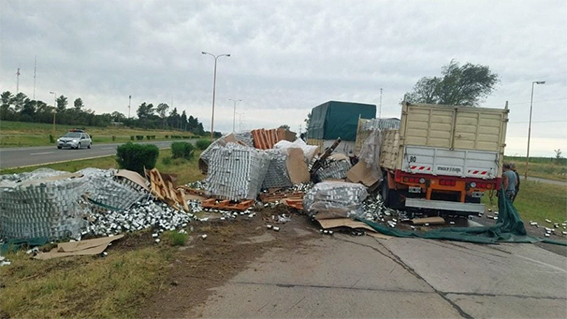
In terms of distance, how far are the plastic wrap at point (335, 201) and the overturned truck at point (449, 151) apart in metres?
1.35

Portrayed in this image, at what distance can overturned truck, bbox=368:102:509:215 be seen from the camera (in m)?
9.20

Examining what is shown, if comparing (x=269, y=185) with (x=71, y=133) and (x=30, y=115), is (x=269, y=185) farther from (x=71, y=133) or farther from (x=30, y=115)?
(x=30, y=115)

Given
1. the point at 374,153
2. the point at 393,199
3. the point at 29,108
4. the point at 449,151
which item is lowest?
the point at 393,199

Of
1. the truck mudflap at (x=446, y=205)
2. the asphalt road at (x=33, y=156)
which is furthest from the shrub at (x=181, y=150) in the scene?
the truck mudflap at (x=446, y=205)

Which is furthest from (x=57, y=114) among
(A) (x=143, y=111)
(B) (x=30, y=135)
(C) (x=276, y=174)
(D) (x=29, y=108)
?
(C) (x=276, y=174)

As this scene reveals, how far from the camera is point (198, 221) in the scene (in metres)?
7.82

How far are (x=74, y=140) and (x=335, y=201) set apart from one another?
28.9 m

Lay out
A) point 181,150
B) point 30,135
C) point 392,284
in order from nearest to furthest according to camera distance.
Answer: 1. point 392,284
2. point 181,150
3. point 30,135

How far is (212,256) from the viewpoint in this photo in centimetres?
579

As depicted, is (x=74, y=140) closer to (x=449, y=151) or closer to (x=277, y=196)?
(x=277, y=196)

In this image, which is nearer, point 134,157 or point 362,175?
point 362,175

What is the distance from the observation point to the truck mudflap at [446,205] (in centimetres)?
891

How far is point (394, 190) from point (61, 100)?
3955 inches

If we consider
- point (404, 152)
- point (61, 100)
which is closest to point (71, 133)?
point (404, 152)
